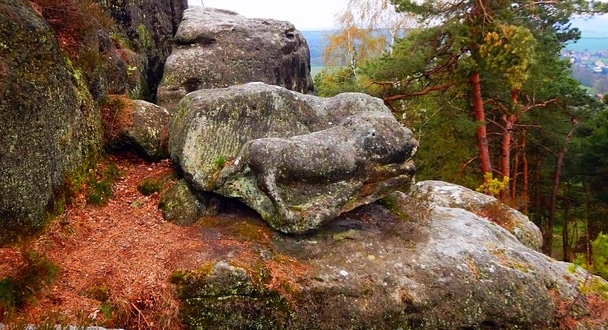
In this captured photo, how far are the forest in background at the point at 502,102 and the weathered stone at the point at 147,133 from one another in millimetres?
7182

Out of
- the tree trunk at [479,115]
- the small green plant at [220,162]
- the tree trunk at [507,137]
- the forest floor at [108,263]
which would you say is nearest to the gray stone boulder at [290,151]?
the small green plant at [220,162]

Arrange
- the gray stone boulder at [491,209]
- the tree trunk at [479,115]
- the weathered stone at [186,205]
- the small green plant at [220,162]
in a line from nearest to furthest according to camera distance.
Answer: the weathered stone at [186,205]
the small green plant at [220,162]
the gray stone boulder at [491,209]
the tree trunk at [479,115]

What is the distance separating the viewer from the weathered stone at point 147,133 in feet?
29.0

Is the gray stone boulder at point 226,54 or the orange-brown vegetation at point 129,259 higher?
the gray stone boulder at point 226,54

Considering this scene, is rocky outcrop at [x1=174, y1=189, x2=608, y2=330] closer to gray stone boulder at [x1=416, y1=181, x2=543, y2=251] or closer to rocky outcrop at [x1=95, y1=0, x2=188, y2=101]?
gray stone boulder at [x1=416, y1=181, x2=543, y2=251]

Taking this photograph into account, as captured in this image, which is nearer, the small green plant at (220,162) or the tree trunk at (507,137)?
the small green plant at (220,162)

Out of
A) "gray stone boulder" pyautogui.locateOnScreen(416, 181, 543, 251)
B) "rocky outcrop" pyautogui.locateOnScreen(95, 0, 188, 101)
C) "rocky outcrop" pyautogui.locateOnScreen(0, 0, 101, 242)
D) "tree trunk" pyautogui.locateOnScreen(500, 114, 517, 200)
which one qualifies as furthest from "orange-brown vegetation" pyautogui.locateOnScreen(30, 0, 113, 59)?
"tree trunk" pyautogui.locateOnScreen(500, 114, 517, 200)

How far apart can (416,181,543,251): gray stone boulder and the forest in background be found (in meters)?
0.49

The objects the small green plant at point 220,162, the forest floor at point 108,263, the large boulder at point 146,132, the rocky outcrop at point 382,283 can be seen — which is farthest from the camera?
the large boulder at point 146,132

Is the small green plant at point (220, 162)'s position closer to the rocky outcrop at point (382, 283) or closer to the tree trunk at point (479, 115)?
the rocky outcrop at point (382, 283)

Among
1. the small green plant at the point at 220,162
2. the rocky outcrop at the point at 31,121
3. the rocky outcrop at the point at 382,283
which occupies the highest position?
the rocky outcrop at the point at 31,121

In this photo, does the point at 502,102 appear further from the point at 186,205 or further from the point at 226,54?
the point at 186,205

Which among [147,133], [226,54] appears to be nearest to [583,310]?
[147,133]

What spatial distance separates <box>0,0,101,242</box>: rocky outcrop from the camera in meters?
5.96
